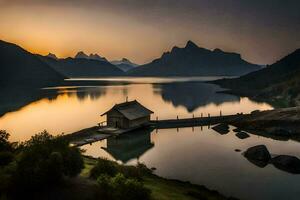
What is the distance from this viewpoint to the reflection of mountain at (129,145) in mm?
48719

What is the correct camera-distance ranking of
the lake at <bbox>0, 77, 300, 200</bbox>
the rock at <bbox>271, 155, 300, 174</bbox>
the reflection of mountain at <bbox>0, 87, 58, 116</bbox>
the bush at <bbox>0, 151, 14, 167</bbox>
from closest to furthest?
the bush at <bbox>0, 151, 14, 167</bbox>, the lake at <bbox>0, 77, 300, 200</bbox>, the rock at <bbox>271, 155, 300, 174</bbox>, the reflection of mountain at <bbox>0, 87, 58, 116</bbox>

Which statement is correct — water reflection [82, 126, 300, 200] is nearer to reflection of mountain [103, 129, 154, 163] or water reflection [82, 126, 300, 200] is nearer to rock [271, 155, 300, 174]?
reflection of mountain [103, 129, 154, 163]

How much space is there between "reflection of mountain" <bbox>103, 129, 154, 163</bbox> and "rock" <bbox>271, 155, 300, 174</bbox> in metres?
21.6

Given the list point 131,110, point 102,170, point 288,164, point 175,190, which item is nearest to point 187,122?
point 131,110

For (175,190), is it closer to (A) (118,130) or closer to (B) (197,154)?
(B) (197,154)

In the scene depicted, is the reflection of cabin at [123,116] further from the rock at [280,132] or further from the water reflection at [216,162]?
the rock at [280,132]

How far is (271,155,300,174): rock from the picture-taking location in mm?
39781

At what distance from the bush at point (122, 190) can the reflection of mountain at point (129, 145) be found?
78.0 feet

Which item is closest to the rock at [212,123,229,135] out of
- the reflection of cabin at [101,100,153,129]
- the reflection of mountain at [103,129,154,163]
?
the reflection of mountain at [103,129,154,163]

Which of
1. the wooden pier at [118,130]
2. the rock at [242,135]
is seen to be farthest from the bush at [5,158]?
the rock at [242,135]

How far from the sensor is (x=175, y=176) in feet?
124

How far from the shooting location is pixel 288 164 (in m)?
40.8

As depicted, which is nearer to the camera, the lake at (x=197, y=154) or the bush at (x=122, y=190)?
the bush at (x=122, y=190)

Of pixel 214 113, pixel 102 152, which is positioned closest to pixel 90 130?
pixel 102 152
